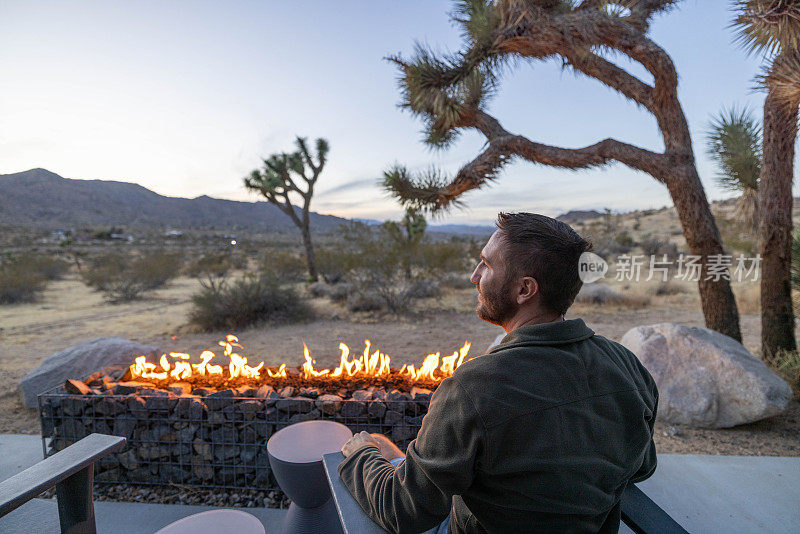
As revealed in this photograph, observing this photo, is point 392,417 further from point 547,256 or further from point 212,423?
point 547,256

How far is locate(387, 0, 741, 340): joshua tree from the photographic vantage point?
4.45m

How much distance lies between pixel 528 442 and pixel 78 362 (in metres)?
5.16

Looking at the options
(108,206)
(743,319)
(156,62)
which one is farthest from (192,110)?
(108,206)

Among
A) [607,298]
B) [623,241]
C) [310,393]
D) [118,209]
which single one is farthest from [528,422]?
[118,209]

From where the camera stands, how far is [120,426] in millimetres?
2898

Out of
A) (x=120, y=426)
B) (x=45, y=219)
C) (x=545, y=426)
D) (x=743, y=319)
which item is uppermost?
(x=45, y=219)

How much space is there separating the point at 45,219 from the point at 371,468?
54022 mm

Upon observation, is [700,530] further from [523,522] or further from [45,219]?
[45,219]

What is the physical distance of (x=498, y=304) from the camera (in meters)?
1.20

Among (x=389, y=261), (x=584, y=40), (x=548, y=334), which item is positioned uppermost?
(x=584, y=40)

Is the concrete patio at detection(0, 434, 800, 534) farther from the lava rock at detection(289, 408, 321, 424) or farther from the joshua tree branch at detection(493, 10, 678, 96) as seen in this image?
the joshua tree branch at detection(493, 10, 678, 96)

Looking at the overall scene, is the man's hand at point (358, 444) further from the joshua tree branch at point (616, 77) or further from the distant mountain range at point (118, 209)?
the distant mountain range at point (118, 209)

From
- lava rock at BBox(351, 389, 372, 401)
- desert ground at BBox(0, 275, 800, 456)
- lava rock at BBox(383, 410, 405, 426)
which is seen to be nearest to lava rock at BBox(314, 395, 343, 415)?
lava rock at BBox(351, 389, 372, 401)

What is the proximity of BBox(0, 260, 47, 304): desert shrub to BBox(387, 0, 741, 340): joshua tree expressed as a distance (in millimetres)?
11692
